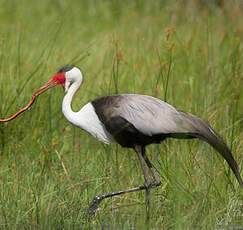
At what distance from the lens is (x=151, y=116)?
13.8ft

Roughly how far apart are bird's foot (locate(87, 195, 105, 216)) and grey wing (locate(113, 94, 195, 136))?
575 millimetres

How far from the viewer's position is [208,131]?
412 cm

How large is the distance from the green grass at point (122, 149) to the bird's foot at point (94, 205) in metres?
0.05

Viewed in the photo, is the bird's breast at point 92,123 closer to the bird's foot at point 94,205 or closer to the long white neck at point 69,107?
the long white neck at point 69,107

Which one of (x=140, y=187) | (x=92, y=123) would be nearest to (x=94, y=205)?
(x=140, y=187)

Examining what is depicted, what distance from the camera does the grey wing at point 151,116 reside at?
163 inches

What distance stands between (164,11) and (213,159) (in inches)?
180

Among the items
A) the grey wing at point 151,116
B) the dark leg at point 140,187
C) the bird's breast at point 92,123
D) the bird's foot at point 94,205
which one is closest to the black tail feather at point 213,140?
the grey wing at point 151,116

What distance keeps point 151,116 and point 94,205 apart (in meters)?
0.77

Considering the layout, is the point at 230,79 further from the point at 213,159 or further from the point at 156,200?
the point at 156,200

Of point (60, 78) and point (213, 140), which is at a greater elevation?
point (60, 78)

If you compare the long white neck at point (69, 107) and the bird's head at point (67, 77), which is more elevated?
the bird's head at point (67, 77)

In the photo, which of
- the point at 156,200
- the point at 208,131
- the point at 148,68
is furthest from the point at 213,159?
the point at 148,68

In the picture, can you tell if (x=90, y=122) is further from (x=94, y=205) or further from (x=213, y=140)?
(x=213, y=140)
